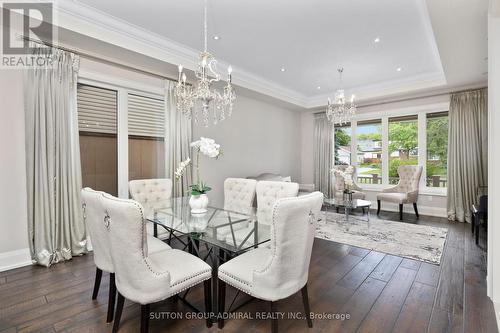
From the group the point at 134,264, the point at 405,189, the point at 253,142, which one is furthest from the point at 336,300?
the point at 405,189

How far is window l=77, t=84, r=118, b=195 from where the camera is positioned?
3.29 m

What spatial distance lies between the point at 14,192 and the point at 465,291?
4.78m

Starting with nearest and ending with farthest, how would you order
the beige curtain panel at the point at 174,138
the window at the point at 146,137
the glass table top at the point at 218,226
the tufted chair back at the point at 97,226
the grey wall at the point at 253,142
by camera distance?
1. the tufted chair back at the point at 97,226
2. the glass table top at the point at 218,226
3. the window at the point at 146,137
4. the beige curtain panel at the point at 174,138
5. the grey wall at the point at 253,142

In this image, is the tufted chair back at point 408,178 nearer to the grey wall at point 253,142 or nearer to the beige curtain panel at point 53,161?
the grey wall at point 253,142

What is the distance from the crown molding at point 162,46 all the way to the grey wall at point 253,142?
0.62m

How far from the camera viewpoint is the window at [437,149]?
5287 mm

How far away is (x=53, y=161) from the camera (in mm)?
2883

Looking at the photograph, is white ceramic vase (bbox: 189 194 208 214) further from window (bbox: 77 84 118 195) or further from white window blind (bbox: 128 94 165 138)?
white window blind (bbox: 128 94 165 138)

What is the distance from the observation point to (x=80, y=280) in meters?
2.48

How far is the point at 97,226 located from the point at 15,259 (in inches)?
76.1

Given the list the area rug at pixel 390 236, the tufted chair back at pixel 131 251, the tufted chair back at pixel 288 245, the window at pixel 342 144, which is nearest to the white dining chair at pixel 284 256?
the tufted chair back at pixel 288 245

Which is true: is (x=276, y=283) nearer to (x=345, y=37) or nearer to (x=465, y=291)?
(x=465, y=291)

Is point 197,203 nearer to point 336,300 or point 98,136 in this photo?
point 336,300

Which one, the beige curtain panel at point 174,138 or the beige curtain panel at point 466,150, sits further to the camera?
the beige curtain panel at point 466,150
